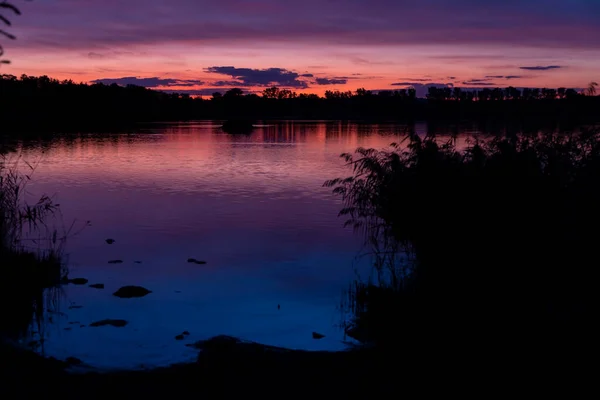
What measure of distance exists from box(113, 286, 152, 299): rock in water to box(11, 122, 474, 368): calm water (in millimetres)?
215

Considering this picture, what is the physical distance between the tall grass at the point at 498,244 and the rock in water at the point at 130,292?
4959 millimetres

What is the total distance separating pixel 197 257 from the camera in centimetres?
1769

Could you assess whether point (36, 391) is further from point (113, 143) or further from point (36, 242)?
point (113, 143)

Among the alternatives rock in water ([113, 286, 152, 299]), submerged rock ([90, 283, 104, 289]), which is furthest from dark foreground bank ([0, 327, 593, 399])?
submerged rock ([90, 283, 104, 289])

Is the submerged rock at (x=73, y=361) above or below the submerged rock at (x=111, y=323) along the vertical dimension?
above

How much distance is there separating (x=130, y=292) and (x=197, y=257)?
4294 millimetres

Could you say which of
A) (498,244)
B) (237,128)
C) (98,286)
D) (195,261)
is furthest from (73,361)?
(237,128)

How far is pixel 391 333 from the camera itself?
1024cm

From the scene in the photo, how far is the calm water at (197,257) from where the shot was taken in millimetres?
11070

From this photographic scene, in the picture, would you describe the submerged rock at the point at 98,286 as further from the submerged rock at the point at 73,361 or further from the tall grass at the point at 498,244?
the tall grass at the point at 498,244

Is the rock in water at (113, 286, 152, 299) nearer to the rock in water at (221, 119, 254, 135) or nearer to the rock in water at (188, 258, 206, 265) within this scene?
the rock in water at (188, 258, 206, 265)

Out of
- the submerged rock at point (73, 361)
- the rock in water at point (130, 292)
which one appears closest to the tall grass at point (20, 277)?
the rock in water at point (130, 292)

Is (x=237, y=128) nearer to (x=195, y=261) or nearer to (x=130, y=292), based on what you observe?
(x=195, y=261)

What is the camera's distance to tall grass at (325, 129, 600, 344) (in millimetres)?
10250
